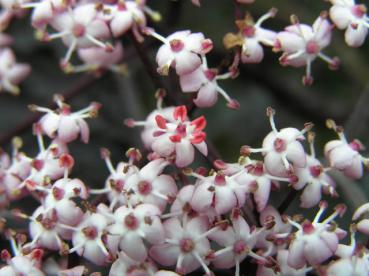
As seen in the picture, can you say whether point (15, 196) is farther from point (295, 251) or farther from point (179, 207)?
point (295, 251)

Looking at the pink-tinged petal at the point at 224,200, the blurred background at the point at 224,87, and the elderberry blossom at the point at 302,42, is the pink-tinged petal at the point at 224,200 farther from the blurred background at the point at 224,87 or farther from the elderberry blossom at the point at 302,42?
the blurred background at the point at 224,87

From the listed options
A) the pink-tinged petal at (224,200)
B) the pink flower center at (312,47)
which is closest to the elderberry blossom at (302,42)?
the pink flower center at (312,47)

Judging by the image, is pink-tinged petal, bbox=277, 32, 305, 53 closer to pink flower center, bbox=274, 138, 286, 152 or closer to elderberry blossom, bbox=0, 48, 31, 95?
pink flower center, bbox=274, 138, 286, 152

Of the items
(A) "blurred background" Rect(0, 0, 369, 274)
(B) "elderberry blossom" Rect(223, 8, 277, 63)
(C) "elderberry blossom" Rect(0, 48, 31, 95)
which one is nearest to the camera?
(B) "elderberry blossom" Rect(223, 8, 277, 63)

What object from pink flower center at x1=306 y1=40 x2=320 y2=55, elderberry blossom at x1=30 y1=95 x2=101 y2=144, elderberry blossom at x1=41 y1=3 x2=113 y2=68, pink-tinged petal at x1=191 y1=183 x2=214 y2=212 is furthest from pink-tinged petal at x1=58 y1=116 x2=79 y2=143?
pink flower center at x1=306 y1=40 x2=320 y2=55

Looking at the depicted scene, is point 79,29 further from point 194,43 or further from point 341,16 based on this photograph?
point 341,16
